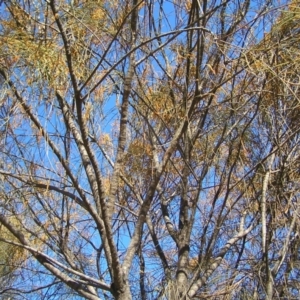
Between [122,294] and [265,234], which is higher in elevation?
[265,234]

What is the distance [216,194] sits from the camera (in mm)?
2414

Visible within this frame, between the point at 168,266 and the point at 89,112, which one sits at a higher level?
the point at 89,112

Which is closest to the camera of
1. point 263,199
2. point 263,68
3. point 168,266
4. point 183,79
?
point 263,68

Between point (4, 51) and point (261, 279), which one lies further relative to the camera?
point (261, 279)

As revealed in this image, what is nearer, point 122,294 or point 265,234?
point 122,294

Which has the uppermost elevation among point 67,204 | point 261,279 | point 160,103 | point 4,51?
point 160,103

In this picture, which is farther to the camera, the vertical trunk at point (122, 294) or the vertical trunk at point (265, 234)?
the vertical trunk at point (265, 234)

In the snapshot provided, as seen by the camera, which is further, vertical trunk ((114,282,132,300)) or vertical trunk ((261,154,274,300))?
vertical trunk ((261,154,274,300))

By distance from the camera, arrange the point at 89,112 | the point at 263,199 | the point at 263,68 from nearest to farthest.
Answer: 1. the point at 263,68
2. the point at 89,112
3. the point at 263,199

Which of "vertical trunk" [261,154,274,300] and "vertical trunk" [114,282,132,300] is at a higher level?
"vertical trunk" [261,154,274,300]

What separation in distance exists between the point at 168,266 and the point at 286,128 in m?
0.76

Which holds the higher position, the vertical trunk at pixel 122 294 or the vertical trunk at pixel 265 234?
the vertical trunk at pixel 265 234

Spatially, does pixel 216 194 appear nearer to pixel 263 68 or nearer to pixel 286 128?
pixel 286 128

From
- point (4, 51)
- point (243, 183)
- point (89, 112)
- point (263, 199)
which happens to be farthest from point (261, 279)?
point (4, 51)
